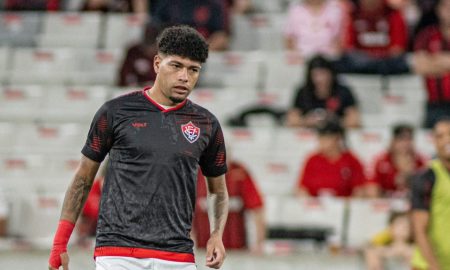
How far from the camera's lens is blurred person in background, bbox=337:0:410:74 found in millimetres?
12094

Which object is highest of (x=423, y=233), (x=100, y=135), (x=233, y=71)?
(x=100, y=135)

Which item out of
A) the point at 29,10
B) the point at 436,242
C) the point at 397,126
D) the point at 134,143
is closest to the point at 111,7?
the point at 29,10

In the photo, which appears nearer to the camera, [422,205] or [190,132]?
[190,132]

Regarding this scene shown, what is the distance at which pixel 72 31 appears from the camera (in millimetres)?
13398

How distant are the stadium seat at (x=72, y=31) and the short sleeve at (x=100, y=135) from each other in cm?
811

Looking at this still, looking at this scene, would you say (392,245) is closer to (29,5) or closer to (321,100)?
(321,100)

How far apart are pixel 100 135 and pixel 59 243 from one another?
533mm

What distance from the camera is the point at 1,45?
44.2ft

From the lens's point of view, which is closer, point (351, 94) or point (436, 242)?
point (436, 242)

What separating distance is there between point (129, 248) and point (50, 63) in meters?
8.00

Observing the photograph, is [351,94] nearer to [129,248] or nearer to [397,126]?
[397,126]

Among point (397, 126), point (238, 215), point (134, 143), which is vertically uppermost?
point (134, 143)

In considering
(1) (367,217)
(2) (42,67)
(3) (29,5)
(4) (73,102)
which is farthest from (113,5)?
(1) (367,217)

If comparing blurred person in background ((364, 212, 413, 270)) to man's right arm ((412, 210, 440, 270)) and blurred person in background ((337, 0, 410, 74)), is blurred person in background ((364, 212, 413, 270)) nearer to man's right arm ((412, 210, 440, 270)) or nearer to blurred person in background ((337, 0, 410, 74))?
man's right arm ((412, 210, 440, 270))
